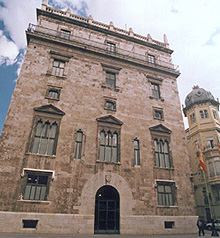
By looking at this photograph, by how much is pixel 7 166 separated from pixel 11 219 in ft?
12.3

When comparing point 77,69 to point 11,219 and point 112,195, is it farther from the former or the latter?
point 11,219

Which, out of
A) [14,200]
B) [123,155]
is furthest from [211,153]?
[14,200]

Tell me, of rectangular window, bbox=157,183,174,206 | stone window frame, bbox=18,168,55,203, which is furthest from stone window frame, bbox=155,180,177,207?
stone window frame, bbox=18,168,55,203

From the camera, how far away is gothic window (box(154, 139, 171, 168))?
64.2ft

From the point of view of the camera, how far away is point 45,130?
55.6 feet

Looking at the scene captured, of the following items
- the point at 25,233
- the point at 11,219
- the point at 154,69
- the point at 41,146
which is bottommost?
the point at 25,233

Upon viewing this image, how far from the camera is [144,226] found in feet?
53.4

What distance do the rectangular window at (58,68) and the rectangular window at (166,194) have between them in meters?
15.0

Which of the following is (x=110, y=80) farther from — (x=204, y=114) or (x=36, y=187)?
(x=204, y=114)

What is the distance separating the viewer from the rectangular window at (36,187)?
14583mm

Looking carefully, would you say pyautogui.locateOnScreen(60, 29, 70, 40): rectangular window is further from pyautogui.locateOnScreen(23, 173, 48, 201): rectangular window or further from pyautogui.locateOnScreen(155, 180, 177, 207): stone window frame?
pyautogui.locateOnScreen(155, 180, 177, 207): stone window frame

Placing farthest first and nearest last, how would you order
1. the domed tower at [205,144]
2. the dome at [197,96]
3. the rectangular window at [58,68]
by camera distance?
the dome at [197,96] → the domed tower at [205,144] → the rectangular window at [58,68]

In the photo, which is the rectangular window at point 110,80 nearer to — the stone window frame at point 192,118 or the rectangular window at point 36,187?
the rectangular window at point 36,187

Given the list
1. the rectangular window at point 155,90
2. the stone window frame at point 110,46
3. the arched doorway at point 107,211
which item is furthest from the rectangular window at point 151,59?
the arched doorway at point 107,211
